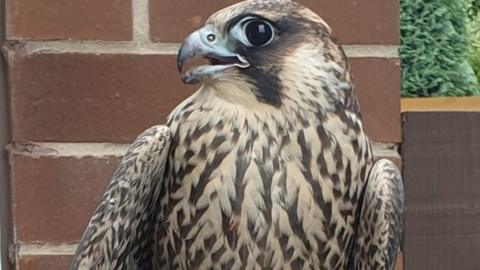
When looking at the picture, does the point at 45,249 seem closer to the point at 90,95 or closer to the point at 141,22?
the point at 90,95

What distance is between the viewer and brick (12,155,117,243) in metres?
1.34

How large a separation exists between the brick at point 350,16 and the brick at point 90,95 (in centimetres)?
7

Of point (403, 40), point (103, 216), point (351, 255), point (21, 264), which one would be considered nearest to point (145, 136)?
point (103, 216)

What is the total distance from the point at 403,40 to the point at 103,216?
64 cm

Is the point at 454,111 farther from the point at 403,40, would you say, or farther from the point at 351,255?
the point at 351,255

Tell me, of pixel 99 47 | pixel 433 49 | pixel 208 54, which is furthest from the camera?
pixel 433 49

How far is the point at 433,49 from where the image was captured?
1531mm

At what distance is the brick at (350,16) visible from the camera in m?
1.37

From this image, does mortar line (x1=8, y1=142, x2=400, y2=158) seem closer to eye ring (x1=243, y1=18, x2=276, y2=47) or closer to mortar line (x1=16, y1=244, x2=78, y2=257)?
mortar line (x1=16, y1=244, x2=78, y2=257)

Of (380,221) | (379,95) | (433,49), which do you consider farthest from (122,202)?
(433,49)

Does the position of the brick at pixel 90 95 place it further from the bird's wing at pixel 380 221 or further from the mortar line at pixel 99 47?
the bird's wing at pixel 380 221

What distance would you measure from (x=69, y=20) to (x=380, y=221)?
50cm

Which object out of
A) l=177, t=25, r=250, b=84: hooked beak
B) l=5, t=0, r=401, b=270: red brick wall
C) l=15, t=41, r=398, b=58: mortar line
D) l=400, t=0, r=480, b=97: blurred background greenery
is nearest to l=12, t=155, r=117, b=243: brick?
l=5, t=0, r=401, b=270: red brick wall

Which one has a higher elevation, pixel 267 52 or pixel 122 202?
pixel 267 52
